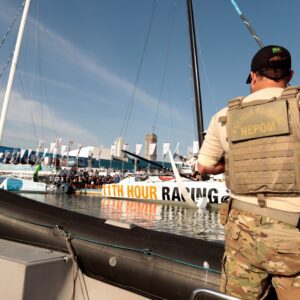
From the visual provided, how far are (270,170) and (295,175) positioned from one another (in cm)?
10

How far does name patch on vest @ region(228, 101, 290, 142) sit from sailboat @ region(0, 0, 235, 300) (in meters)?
1.08

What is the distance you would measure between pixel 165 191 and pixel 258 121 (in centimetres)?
2030

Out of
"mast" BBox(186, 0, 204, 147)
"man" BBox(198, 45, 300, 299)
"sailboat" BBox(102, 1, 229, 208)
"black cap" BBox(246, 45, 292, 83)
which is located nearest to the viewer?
"man" BBox(198, 45, 300, 299)

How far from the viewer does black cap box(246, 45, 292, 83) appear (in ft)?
5.05

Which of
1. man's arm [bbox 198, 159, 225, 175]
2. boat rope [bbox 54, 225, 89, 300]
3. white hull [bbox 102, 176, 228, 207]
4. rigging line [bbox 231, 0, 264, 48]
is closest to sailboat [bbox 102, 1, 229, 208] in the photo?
Answer: white hull [bbox 102, 176, 228, 207]

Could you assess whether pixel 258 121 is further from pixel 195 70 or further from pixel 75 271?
pixel 195 70

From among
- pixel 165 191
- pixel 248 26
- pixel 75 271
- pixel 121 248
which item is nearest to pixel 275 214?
pixel 121 248

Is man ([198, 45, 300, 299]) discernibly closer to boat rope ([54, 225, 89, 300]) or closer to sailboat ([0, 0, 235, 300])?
sailboat ([0, 0, 235, 300])

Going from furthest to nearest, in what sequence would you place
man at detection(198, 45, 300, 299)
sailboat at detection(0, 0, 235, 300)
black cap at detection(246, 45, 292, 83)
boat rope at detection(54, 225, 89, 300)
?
boat rope at detection(54, 225, 89, 300) → sailboat at detection(0, 0, 235, 300) → black cap at detection(246, 45, 292, 83) → man at detection(198, 45, 300, 299)

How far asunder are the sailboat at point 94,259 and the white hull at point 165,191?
591 inches

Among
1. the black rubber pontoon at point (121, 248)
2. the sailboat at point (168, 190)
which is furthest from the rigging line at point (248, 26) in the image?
the sailboat at point (168, 190)

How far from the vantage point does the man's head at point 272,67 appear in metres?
1.54

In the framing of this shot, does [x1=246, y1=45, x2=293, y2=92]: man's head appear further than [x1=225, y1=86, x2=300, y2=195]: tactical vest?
Yes

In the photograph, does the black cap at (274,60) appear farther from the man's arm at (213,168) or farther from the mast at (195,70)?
the mast at (195,70)
